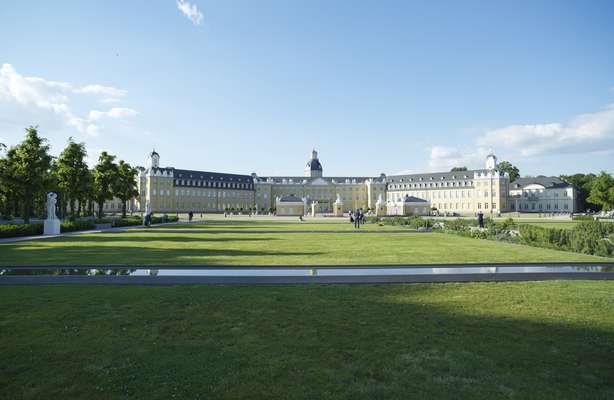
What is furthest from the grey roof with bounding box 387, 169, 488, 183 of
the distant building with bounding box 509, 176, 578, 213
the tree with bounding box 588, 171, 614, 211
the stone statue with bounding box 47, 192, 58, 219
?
the stone statue with bounding box 47, 192, 58, 219

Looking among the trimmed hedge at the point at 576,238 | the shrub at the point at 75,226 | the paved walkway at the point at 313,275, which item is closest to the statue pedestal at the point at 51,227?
the shrub at the point at 75,226

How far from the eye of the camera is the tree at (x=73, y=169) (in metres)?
40.6

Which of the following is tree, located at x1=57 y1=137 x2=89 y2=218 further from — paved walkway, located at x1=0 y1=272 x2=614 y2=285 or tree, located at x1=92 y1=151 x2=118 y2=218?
paved walkway, located at x1=0 y1=272 x2=614 y2=285

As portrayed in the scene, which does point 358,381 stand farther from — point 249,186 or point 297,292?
point 249,186

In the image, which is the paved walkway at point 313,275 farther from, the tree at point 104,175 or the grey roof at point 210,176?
the grey roof at point 210,176

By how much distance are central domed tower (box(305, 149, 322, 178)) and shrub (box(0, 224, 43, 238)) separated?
406 ft

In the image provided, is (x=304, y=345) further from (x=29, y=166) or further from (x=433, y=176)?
(x=433, y=176)

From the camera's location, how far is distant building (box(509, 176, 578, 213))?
11362 cm

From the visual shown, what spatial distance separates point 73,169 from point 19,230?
50.2 feet

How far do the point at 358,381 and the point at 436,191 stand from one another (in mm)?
130622

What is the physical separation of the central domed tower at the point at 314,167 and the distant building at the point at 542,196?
66.3 m

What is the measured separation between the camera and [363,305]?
817cm

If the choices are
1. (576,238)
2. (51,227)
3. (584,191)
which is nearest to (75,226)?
(51,227)

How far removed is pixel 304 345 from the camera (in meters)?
5.88
